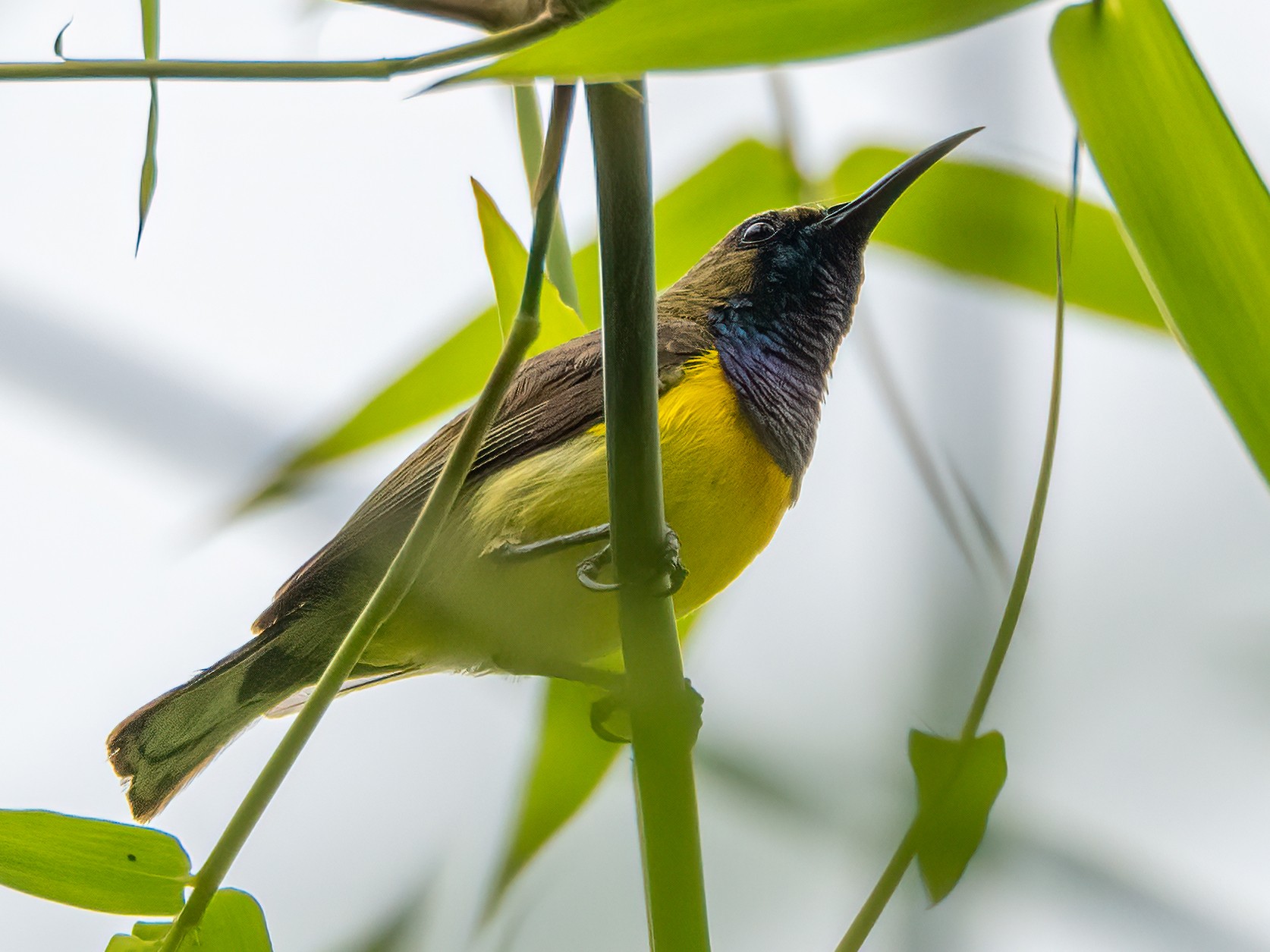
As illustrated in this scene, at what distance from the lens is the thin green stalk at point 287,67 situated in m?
0.46

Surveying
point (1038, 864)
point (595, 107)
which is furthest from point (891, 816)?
point (595, 107)

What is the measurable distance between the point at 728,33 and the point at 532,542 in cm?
102

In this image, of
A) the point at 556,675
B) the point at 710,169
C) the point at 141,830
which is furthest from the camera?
the point at 556,675

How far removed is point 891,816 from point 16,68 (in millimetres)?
567

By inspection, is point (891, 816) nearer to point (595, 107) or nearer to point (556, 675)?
point (595, 107)

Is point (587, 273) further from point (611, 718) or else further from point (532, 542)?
point (611, 718)

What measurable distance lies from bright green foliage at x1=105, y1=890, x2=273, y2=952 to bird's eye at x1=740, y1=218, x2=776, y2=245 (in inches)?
53.6

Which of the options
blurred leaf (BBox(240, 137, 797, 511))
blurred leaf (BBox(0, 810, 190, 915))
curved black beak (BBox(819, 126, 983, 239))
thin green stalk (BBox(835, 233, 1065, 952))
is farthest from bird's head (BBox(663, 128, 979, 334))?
blurred leaf (BBox(0, 810, 190, 915))

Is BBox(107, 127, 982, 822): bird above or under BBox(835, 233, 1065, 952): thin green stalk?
above

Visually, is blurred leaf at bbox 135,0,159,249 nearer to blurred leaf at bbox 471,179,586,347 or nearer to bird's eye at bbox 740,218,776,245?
blurred leaf at bbox 471,179,586,347

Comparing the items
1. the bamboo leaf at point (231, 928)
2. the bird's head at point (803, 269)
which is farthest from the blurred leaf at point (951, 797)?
the bird's head at point (803, 269)

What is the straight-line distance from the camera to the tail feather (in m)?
1.32

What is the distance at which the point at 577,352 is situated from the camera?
157 centimetres

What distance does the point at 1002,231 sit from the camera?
27.6 inches
